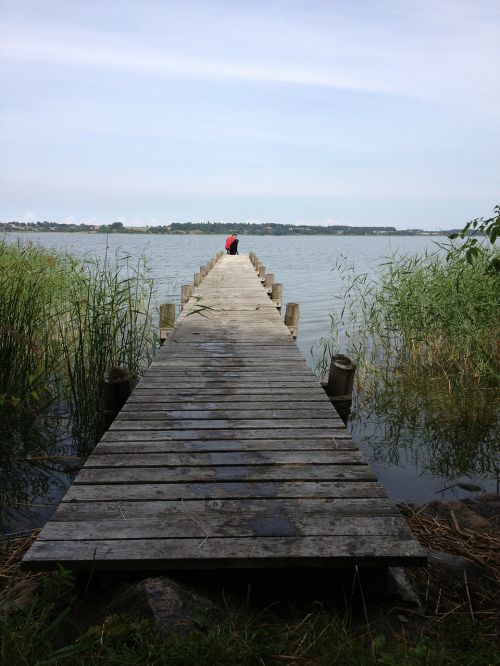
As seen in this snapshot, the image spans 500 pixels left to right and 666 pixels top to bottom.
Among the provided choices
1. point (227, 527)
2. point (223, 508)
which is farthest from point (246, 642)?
point (223, 508)

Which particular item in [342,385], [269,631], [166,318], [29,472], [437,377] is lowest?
[29,472]

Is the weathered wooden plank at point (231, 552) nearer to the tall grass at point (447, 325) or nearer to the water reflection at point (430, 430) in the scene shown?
the water reflection at point (430, 430)

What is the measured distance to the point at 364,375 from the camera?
8617 millimetres

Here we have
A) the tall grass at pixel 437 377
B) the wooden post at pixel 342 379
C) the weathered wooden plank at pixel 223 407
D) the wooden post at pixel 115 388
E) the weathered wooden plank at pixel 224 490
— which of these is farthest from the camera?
the tall grass at pixel 437 377

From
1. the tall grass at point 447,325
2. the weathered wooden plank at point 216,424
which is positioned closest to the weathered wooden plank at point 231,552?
the weathered wooden plank at point 216,424

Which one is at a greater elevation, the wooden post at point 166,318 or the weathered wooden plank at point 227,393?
the wooden post at point 166,318

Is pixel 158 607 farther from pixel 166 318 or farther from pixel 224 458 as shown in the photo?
pixel 166 318

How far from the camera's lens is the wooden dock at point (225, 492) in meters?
2.27

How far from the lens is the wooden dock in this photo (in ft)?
7.44

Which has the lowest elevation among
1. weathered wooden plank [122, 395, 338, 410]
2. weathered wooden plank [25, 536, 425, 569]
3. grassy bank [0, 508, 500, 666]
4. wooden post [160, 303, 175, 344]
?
grassy bank [0, 508, 500, 666]

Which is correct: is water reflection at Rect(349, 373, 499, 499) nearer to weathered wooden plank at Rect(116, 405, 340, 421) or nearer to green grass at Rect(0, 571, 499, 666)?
weathered wooden plank at Rect(116, 405, 340, 421)

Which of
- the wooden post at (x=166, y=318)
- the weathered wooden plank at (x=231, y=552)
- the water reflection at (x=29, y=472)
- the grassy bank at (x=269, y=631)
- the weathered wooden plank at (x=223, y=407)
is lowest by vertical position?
the water reflection at (x=29, y=472)

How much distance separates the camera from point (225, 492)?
279 centimetres

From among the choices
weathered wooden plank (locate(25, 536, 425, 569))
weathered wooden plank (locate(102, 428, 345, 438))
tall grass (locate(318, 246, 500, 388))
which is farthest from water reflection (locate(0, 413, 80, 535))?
tall grass (locate(318, 246, 500, 388))
